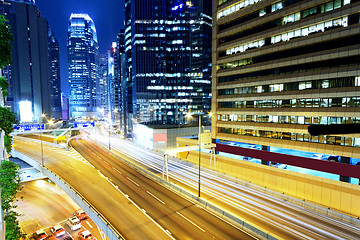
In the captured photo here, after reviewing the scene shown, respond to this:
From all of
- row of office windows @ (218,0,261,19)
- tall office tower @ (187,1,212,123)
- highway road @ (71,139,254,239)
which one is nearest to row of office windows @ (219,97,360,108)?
row of office windows @ (218,0,261,19)

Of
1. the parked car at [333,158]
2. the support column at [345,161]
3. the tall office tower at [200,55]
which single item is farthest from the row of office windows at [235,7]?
the tall office tower at [200,55]

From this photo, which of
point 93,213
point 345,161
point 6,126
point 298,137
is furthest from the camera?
point 298,137

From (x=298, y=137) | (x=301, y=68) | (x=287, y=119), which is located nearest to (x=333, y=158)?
(x=298, y=137)

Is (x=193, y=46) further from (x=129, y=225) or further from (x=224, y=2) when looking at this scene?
(x=129, y=225)

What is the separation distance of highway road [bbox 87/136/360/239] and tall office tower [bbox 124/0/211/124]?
225 feet

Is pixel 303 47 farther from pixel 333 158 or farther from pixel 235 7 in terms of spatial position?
pixel 333 158

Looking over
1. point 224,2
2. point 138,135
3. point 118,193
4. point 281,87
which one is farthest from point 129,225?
point 138,135

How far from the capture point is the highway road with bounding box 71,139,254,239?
1978 centimetres

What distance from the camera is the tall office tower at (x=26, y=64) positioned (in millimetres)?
112250

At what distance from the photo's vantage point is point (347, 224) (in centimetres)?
2111

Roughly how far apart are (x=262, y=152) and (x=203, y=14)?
95.7 meters

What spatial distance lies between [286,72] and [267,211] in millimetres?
24349

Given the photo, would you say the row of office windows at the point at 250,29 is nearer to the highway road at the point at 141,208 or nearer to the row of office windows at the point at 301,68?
the row of office windows at the point at 301,68

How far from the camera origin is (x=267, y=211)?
76.0 feet
